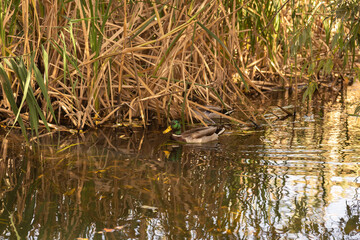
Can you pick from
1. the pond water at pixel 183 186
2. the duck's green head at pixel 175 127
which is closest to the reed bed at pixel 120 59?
the duck's green head at pixel 175 127

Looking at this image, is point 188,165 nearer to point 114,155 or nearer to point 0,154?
point 114,155

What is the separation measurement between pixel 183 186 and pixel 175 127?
1.79m

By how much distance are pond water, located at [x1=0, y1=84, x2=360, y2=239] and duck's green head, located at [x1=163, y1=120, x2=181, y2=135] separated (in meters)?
0.11

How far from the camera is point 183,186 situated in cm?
354

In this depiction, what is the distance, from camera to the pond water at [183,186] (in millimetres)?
2742

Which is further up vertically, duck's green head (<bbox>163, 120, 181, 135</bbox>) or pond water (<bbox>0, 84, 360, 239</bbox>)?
duck's green head (<bbox>163, 120, 181, 135</bbox>)

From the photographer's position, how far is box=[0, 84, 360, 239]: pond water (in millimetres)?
2742

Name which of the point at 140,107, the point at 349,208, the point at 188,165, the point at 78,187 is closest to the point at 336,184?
the point at 349,208

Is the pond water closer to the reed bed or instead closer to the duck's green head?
Answer: the duck's green head

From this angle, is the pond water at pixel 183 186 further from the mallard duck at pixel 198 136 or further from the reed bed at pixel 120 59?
the reed bed at pixel 120 59

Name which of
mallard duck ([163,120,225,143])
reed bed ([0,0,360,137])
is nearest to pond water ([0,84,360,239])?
mallard duck ([163,120,225,143])

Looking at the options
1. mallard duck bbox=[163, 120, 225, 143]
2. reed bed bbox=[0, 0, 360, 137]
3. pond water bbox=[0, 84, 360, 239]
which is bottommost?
pond water bbox=[0, 84, 360, 239]

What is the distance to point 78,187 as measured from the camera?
138 inches

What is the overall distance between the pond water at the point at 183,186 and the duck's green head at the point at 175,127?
11 cm
